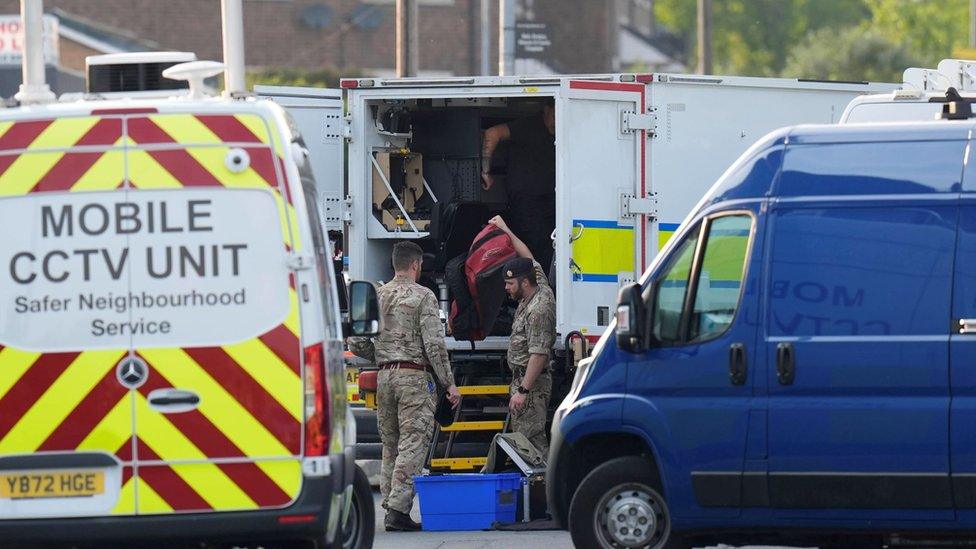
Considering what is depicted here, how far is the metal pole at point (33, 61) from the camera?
8.07 metres

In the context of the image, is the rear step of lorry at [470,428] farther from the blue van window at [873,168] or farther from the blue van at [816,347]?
the blue van window at [873,168]

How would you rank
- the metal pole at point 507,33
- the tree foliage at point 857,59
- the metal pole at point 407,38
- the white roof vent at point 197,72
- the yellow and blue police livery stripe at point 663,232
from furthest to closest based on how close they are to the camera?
the tree foliage at point 857,59, the metal pole at point 507,33, the metal pole at point 407,38, the yellow and blue police livery stripe at point 663,232, the white roof vent at point 197,72

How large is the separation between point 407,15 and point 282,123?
51.8 feet

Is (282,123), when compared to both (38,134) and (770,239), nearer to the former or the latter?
(38,134)

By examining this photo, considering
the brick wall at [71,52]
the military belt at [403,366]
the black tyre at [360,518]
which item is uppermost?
the brick wall at [71,52]

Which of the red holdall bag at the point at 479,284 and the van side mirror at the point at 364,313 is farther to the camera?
the red holdall bag at the point at 479,284

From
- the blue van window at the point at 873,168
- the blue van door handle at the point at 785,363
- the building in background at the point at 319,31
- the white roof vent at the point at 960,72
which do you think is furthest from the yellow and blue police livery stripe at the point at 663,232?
the building in background at the point at 319,31

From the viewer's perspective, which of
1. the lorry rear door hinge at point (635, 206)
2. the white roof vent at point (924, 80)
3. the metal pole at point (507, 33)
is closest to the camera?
the lorry rear door hinge at point (635, 206)

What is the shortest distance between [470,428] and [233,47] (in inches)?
141

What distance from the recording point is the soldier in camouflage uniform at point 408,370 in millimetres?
11500

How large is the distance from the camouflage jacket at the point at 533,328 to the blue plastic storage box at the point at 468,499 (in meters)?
0.92

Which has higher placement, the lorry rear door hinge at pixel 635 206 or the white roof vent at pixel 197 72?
the white roof vent at pixel 197 72

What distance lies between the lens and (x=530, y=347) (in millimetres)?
11836

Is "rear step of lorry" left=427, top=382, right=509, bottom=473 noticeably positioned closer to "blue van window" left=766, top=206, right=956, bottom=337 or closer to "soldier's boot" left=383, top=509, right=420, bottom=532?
"soldier's boot" left=383, top=509, right=420, bottom=532
